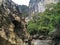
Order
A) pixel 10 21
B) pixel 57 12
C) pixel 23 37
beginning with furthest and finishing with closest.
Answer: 1. pixel 57 12
2. pixel 23 37
3. pixel 10 21

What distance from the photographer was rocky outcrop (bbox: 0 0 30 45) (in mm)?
6387

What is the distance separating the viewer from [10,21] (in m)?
6.85

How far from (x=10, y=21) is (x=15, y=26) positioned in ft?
1.55

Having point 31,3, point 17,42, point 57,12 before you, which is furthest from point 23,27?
point 31,3

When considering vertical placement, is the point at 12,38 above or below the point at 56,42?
above

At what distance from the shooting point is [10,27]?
6691 mm

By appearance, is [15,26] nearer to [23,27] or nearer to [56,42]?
[23,27]

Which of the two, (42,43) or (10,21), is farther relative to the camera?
(42,43)

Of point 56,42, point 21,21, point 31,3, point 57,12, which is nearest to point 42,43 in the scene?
point 56,42

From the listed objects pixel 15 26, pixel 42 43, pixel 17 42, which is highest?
pixel 15 26

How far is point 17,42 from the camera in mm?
6910

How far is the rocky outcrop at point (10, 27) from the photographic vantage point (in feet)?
21.0

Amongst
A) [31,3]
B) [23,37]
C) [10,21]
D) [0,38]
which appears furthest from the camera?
[31,3]

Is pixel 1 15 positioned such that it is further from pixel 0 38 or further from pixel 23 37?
pixel 23 37
